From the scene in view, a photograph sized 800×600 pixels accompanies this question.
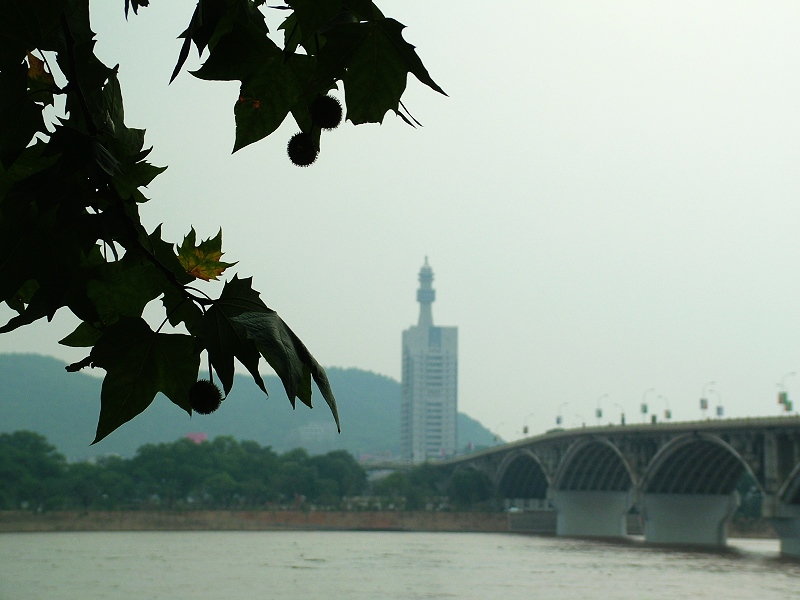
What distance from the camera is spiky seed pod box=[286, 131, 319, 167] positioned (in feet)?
8.04

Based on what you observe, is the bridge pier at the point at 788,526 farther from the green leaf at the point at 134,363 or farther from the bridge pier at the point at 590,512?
the green leaf at the point at 134,363

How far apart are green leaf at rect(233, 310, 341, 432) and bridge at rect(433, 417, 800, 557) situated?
74907 millimetres

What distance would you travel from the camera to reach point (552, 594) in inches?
1913

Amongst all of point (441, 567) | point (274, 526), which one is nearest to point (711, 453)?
point (441, 567)

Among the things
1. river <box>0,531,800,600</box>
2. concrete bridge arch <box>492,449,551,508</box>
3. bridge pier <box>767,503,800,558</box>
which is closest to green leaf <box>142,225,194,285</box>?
river <box>0,531,800,600</box>

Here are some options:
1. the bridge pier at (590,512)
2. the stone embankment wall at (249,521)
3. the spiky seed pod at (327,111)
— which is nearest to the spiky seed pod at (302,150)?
the spiky seed pod at (327,111)

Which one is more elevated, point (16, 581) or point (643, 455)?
point (643, 455)

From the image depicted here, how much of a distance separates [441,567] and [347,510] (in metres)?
70.3

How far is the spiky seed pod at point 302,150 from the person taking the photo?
2.45 m

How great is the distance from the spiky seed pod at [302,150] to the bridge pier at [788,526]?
76579 mm

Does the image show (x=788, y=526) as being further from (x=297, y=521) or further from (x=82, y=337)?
(x=82, y=337)

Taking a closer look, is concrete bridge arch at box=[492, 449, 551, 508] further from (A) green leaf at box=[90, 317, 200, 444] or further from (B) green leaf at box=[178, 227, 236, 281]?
(A) green leaf at box=[90, 317, 200, 444]

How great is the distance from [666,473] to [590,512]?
2303cm

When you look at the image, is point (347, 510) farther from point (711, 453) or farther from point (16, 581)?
point (16, 581)
